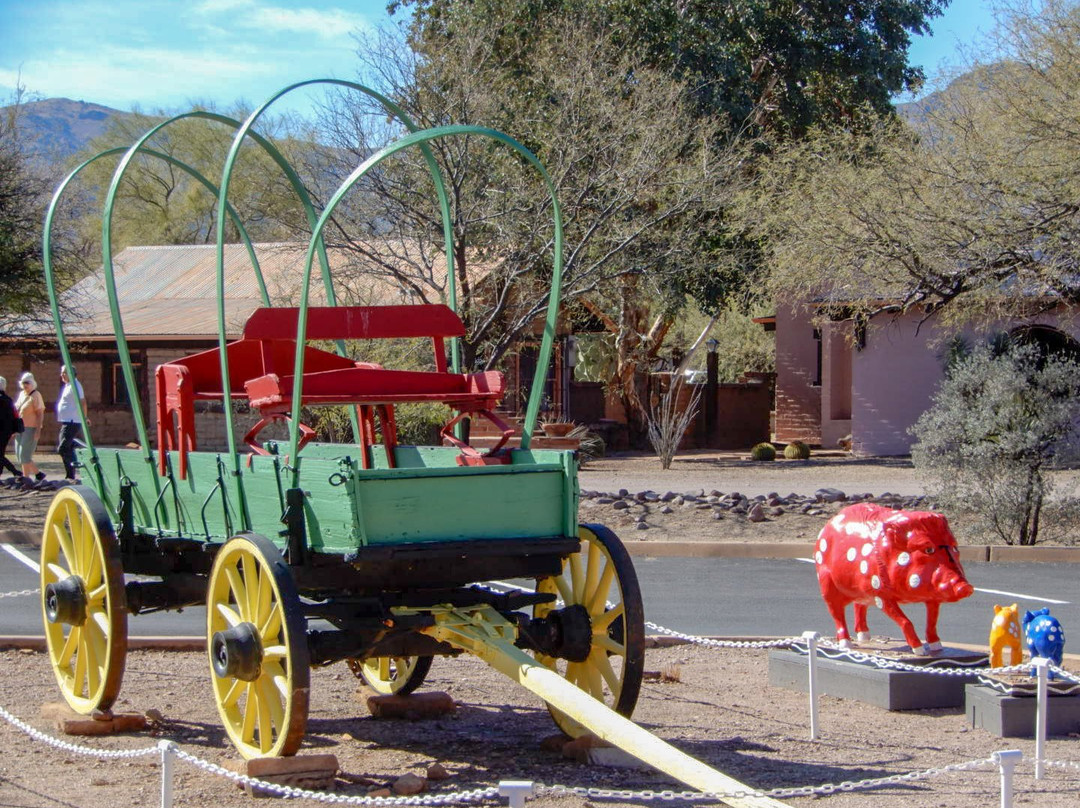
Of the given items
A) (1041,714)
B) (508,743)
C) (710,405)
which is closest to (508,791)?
(508,743)

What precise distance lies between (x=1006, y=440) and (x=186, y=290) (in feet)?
83.0

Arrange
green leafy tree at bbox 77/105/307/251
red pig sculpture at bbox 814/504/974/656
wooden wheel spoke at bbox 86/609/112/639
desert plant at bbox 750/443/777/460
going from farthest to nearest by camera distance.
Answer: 1. green leafy tree at bbox 77/105/307/251
2. desert plant at bbox 750/443/777/460
3. red pig sculpture at bbox 814/504/974/656
4. wooden wheel spoke at bbox 86/609/112/639

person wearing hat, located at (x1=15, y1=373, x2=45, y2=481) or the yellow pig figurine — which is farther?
person wearing hat, located at (x1=15, y1=373, x2=45, y2=481)

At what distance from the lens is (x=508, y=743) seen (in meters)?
6.13

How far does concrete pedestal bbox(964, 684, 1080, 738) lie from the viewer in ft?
20.4

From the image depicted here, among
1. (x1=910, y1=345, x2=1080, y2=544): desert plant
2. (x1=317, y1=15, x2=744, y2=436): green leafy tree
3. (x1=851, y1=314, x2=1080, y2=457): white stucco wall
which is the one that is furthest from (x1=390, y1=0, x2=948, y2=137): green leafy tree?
(x1=910, y1=345, x2=1080, y2=544): desert plant

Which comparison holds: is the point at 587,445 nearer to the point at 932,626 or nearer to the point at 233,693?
the point at 932,626

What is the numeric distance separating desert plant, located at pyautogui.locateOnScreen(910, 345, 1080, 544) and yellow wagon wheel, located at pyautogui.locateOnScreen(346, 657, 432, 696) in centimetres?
832

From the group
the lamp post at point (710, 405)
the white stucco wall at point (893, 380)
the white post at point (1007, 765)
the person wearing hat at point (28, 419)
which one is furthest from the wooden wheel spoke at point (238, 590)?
the lamp post at point (710, 405)

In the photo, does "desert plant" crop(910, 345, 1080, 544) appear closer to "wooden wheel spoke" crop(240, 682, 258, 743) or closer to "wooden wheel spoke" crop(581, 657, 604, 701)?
"wooden wheel spoke" crop(581, 657, 604, 701)

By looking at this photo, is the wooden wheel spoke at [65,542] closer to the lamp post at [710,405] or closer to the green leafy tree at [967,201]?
the green leafy tree at [967,201]

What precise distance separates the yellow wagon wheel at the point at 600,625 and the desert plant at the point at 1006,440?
8585mm

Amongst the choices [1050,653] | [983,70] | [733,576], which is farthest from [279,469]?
[983,70]

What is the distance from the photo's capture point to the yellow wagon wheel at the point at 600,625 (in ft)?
18.3
